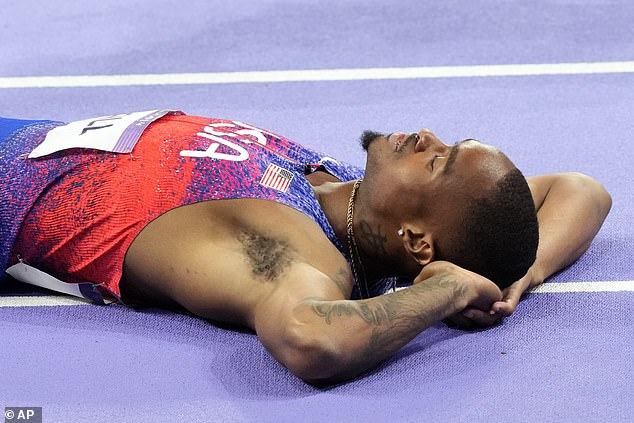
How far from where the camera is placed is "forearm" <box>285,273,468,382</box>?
2.22 metres

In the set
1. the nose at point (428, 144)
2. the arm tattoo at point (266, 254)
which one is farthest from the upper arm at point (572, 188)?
the arm tattoo at point (266, 254)

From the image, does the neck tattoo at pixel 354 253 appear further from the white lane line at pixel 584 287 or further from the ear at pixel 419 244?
the white lane line at pixel 584 287

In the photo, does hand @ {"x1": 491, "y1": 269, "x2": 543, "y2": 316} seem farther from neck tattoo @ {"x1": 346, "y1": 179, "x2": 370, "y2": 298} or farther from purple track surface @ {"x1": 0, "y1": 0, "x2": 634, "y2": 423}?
neck tattoo @ {"x1": 346, "y1": 179, "x2": 370, "y2": 298}

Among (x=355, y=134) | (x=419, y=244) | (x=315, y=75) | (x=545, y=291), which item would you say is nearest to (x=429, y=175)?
(x=419, y=244)

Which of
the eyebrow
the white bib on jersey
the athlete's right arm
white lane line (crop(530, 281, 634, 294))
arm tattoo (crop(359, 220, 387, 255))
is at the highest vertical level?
the eyebrow

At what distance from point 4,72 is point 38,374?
7.18 ft

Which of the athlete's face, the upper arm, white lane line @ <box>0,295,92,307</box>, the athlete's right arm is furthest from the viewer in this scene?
the upper arm

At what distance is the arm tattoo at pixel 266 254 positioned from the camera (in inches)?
92.2

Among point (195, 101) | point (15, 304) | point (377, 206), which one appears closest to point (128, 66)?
point (195, 101)

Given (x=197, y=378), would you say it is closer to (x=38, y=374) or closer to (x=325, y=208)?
(x=38, y=374)

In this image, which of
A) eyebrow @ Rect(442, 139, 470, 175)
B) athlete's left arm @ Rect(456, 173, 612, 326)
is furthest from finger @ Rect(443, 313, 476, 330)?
eyebrow @ Rect(442, 139, 470, 175)

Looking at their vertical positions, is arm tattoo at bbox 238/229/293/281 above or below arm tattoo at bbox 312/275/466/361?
above

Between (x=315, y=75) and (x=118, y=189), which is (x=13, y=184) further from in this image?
(x=315, y=75)

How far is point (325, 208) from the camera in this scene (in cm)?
269
